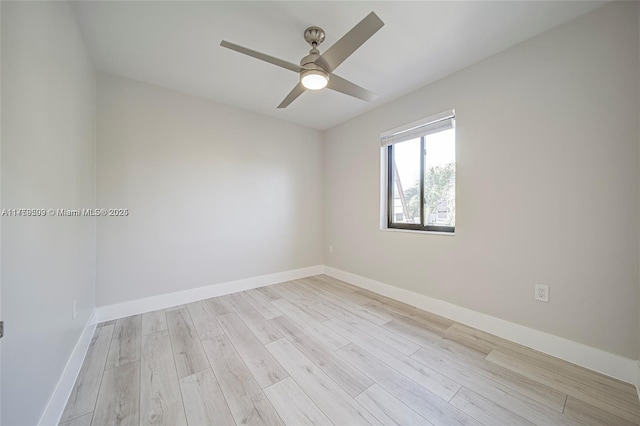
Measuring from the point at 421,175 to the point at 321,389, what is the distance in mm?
2194

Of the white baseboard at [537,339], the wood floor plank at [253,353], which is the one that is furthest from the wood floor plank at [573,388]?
the wood floor plank at [253,353]

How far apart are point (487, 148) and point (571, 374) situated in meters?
1.69

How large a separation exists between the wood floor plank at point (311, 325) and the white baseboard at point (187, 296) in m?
0.63

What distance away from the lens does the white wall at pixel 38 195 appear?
33.8 inches

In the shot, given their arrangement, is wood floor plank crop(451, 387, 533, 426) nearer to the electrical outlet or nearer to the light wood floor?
the light wood floor

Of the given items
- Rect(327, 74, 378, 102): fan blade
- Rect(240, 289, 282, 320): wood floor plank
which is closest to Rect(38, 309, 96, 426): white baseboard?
Rect(240, 289, 282, 320): wood floor plank

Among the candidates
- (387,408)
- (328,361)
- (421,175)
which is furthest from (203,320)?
(421,175)

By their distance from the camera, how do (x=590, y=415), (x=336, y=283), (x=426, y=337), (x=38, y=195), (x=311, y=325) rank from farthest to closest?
1. (x=336, y=283)
2. (x=311, y=325)
3. (x=426, y=337)
4. (x=590, y=415)
5. (x=38, y=195)

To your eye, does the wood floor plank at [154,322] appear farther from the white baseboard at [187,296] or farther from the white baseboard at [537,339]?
the white baseboard at [537,339]

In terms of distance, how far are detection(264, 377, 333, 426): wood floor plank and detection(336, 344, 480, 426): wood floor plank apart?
1.39ft

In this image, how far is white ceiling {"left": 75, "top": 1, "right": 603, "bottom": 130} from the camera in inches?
59.7

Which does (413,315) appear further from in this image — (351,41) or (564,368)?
(351,41)

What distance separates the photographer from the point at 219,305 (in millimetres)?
2555

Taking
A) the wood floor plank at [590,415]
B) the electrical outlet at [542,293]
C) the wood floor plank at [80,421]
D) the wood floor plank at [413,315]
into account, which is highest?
the electrical outlet at [542,293]
